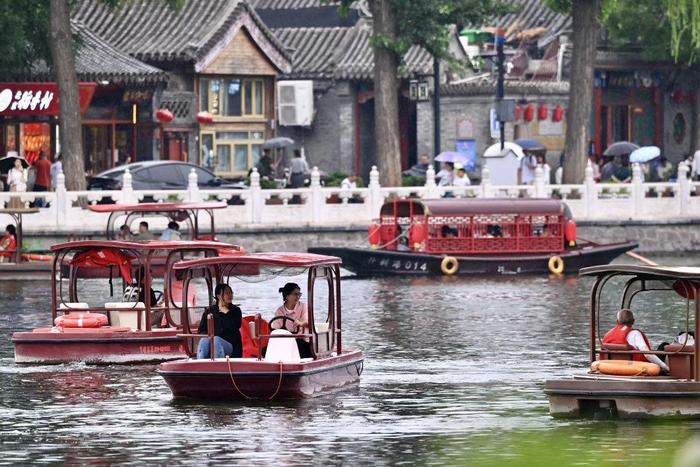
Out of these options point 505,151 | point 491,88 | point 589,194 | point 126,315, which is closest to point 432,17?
point 505,151

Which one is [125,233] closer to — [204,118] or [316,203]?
[316,203]

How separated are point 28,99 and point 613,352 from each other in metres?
29.5

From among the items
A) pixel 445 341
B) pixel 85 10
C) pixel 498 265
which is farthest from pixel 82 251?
pixel 85 10

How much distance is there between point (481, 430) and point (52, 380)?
6350 mm

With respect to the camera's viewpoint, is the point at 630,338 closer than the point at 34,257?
Yes

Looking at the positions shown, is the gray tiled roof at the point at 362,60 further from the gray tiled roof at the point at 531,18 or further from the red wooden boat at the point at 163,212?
the red wooden boat at the point at 163,212

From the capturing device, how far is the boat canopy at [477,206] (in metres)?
37.9

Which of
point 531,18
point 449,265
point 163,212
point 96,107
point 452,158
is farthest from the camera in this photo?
point 531,18

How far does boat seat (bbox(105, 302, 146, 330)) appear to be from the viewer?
78.4 feet

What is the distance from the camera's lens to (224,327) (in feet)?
65.1

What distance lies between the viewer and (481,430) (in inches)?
697

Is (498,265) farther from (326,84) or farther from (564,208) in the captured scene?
(326,84)

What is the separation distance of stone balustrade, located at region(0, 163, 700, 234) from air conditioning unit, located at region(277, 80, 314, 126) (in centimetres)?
1121

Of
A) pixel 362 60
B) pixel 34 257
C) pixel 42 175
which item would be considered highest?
pixel 362 60
